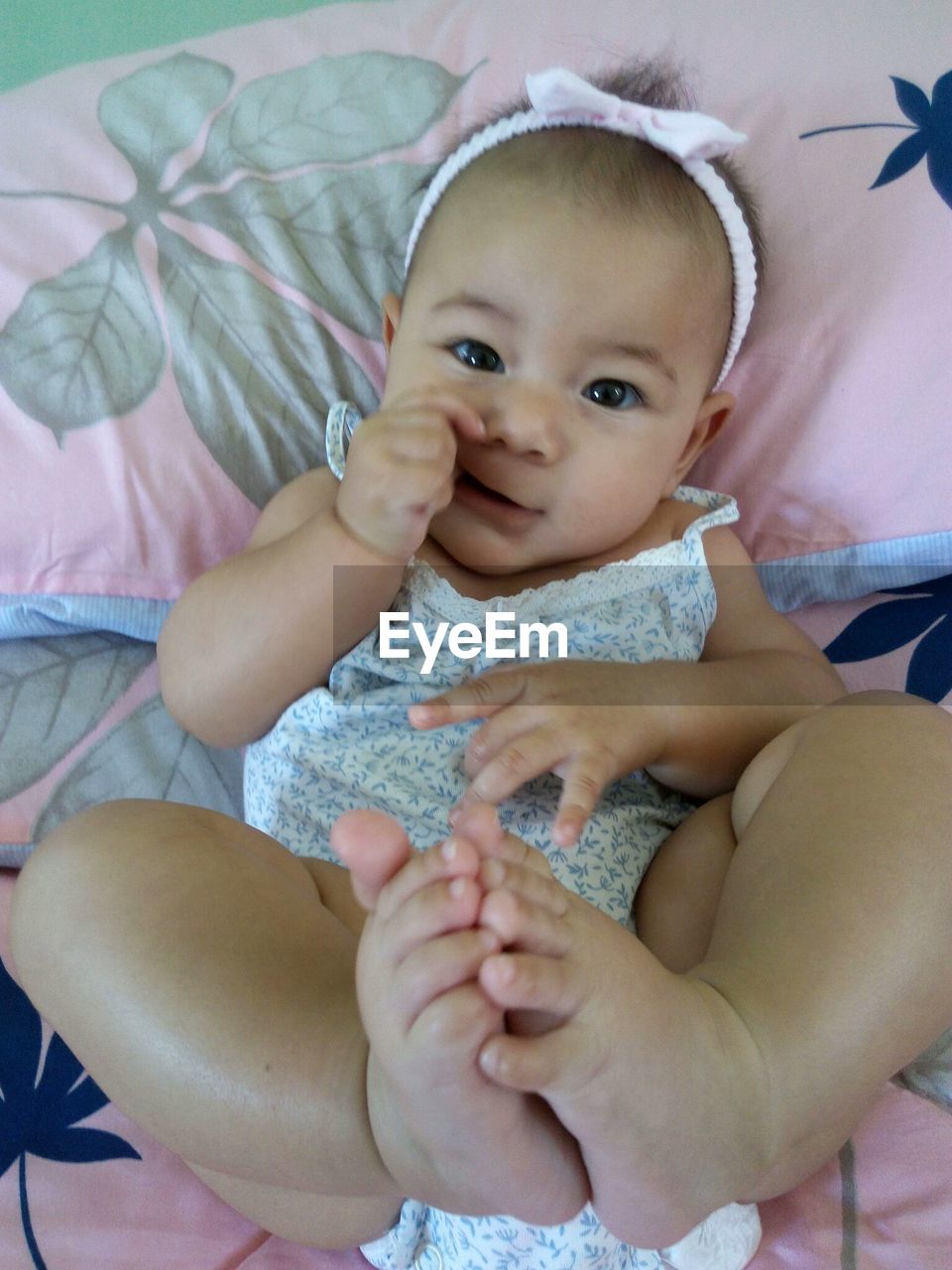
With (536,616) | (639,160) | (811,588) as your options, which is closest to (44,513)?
(536,616)

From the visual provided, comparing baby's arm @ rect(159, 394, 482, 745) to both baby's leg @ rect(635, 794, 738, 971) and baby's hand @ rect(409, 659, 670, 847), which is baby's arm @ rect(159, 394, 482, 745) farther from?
baby's leg @ rect(635, 794, 738, 971)

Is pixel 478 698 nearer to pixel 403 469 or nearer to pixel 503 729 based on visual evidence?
pixel 503 729

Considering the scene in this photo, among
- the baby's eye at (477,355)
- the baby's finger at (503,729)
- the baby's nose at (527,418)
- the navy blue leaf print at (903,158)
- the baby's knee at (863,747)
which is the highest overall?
the navy blue leaf print at (903,158)

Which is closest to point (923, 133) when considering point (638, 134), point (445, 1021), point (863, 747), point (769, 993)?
point (638, 134)

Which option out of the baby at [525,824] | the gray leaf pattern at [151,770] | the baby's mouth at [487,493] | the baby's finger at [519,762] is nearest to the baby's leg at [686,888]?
the baby at [525,824]

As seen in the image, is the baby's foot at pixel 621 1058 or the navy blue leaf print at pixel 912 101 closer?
the baby's foot at pixel 621 1058

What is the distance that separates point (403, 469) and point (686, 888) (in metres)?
0.31

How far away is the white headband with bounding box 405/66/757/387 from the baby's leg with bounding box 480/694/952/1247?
0.38 metres

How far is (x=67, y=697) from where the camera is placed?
3.02 feet

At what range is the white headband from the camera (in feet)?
2.64

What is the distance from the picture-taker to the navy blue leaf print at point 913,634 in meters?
0.96

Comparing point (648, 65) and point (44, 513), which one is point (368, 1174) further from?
point (648, 65)

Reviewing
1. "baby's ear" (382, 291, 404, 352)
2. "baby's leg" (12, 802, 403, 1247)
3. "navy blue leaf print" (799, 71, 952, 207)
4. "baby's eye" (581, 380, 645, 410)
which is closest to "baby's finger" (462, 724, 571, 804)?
"baby's leg" (12, 802, 403, 1247)

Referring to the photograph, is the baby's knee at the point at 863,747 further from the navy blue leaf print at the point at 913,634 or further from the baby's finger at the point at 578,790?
the navy blue leaf print at the point at 913,634
